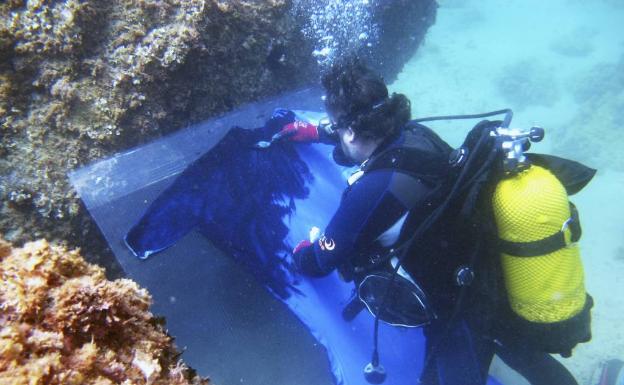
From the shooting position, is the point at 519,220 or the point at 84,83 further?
the point at 84,83

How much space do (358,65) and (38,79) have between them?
2167mm

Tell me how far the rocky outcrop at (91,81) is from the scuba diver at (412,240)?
3.62 feet

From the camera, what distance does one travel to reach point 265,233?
3.42 m

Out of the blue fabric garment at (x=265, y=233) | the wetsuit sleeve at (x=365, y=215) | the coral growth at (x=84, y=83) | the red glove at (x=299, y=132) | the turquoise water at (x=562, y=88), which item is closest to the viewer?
the wetsuit sleeve at (x=365, y=215)

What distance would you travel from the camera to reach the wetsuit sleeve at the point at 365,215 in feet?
7.36

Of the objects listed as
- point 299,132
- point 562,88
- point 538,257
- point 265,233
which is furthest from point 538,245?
point 562,88

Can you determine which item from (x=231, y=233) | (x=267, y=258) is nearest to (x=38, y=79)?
(x=231, y=233)

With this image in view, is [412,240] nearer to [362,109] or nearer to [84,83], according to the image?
[362,109]

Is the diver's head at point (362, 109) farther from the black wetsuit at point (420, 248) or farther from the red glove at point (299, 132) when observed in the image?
the red glove at point (299, 132)

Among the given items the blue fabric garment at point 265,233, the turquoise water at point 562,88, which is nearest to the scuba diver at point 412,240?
the blue fabric garment at point 265,233

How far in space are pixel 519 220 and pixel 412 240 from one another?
648 mm

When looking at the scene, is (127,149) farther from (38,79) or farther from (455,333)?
(455,333)

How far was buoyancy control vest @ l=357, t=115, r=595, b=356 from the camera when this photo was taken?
2.26 meters

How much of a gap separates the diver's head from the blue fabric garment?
3.84 ft
